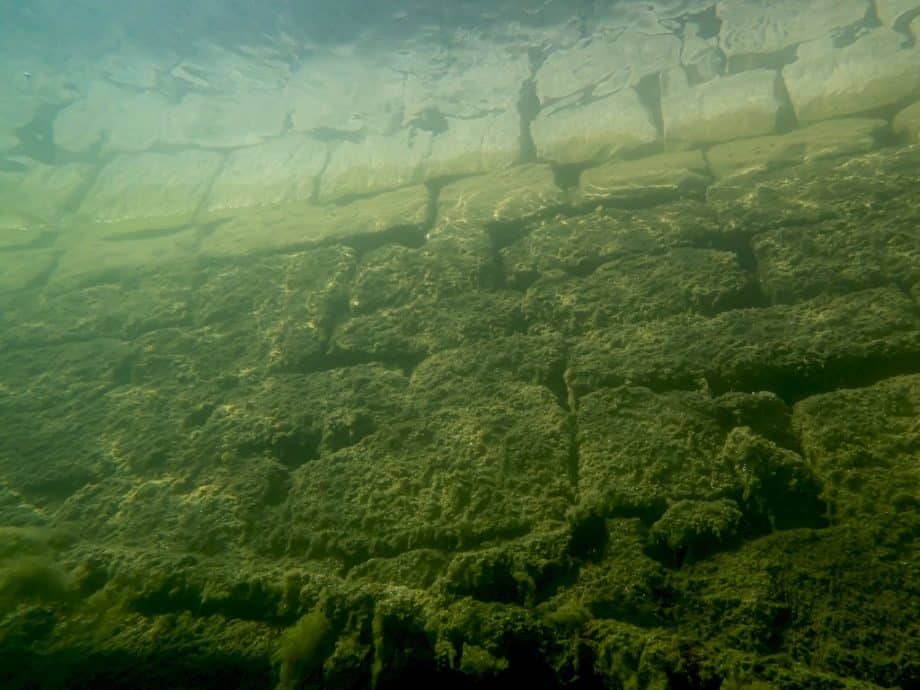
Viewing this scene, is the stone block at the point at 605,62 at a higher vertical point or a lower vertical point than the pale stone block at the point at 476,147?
higher

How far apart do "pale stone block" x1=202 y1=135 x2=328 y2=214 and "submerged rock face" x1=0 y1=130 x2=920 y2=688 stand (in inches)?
164

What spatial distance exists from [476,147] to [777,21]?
27.0ft

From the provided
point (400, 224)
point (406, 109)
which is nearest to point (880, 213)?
point (400, 224)

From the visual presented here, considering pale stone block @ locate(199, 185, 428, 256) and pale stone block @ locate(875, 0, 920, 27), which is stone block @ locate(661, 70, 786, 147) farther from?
pale stone block @ locate(199, 185, 428, 256)

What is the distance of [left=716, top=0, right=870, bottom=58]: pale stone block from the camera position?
406 inches

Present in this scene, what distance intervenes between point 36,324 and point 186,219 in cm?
385

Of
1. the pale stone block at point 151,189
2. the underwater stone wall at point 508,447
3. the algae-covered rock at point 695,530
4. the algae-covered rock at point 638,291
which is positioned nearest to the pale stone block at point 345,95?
the pale stone block at point 151,189

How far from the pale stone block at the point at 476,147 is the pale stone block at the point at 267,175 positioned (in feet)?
7.98

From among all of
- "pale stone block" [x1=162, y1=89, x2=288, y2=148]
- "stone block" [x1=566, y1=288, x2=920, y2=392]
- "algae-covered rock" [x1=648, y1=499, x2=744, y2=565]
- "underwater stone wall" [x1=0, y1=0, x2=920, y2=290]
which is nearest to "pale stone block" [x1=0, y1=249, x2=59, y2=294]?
"underwater stone wall" [x1=0, y1=0, x2=920, y2=290]

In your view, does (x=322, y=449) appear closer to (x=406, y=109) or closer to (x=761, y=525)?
(x=761, y=525)

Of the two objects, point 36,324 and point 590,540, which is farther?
point 36,324

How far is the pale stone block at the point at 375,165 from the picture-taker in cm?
886

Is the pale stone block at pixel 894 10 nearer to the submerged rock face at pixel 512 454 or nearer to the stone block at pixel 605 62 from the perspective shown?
the stone block at pixel 605 62

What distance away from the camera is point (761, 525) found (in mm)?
2432
